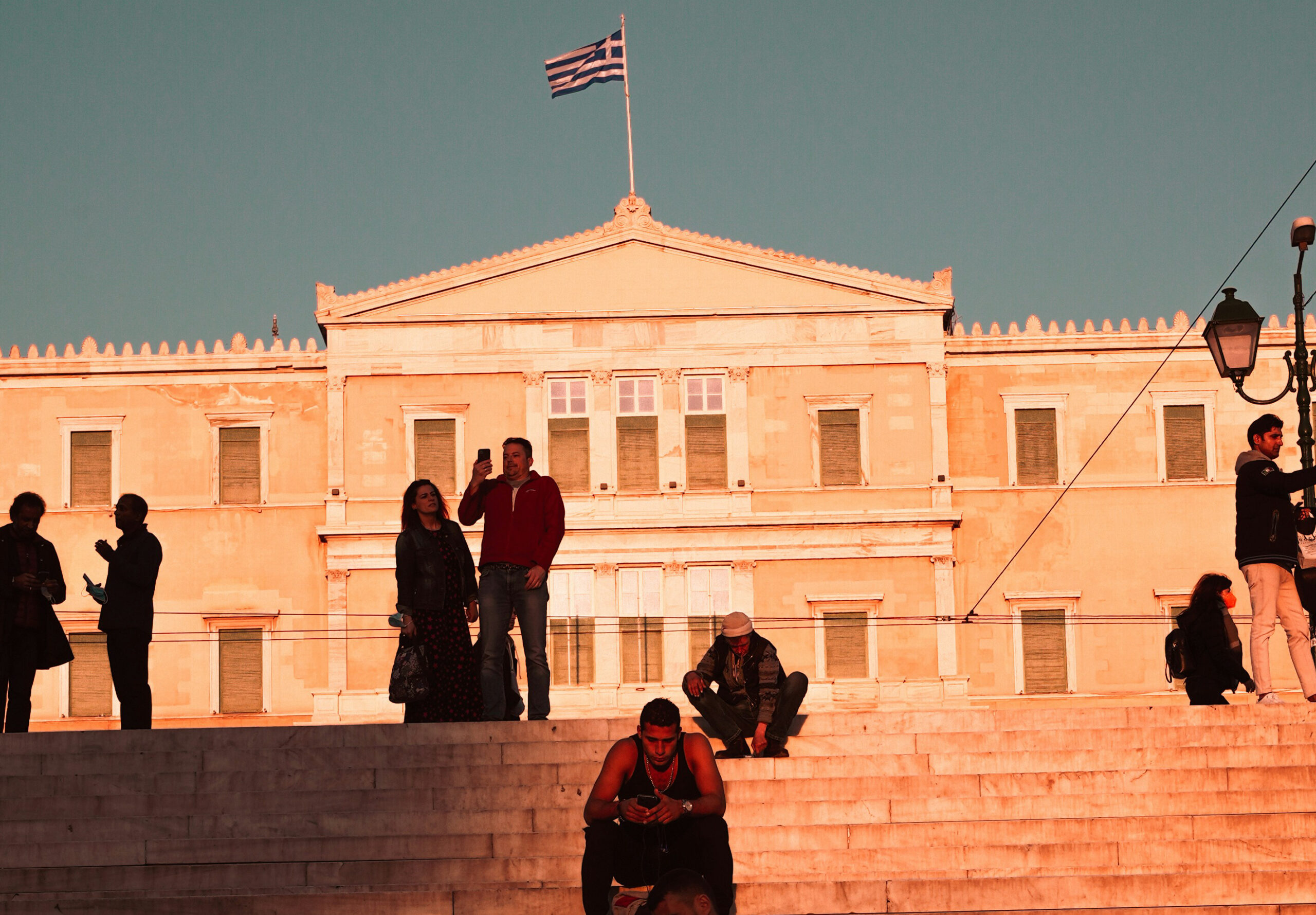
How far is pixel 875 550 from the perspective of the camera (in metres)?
31.3

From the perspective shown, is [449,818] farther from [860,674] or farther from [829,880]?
[860,674]

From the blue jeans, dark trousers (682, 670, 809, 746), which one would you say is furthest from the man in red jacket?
dark trousers (682, 670, 809, 746)

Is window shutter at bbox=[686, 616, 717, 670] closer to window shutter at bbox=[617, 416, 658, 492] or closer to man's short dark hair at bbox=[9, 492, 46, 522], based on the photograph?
window shutter at bbox=[617, 416, 658, 492]

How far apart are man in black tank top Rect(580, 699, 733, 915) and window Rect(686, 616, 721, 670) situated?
22101mm

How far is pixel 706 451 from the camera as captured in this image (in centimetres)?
3170

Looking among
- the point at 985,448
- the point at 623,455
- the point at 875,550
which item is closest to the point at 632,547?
the point at 623,455

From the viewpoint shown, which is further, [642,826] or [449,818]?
[449,818]

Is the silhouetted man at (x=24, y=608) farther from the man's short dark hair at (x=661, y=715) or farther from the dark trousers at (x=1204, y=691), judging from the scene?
the dark trousers at (x=1204, y=691)

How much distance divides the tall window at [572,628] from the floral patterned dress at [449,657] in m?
17.2

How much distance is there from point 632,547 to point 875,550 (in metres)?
4.10

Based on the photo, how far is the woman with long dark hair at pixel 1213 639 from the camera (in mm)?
13781

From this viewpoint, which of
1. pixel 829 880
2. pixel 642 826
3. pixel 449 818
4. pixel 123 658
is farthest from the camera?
pixel 123 658

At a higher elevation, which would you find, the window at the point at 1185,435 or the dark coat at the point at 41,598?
the window at the point at 1185,435

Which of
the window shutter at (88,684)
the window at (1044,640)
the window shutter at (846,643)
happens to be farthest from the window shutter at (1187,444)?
the window shutter at (88,684)
